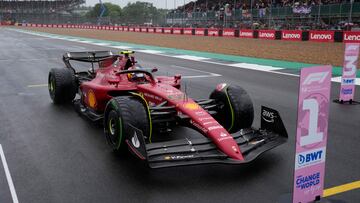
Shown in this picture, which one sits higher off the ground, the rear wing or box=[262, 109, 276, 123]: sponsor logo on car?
the rear wing

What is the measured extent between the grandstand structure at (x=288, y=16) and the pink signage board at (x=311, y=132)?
77.7 feet

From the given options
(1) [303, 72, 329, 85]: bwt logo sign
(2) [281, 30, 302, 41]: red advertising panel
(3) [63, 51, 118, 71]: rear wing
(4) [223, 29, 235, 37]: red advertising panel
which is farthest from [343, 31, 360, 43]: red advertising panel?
(1) [303, 72, 329, 85]: bwt logo sign

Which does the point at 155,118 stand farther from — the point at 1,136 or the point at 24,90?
the point at 24,90

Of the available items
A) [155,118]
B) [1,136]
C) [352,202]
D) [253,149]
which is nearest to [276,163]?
[253,149]

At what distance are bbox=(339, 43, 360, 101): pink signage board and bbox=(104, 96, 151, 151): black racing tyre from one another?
5442 millimetres

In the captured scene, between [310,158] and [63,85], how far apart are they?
6209mm

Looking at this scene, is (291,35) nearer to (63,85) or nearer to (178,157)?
(63,85)

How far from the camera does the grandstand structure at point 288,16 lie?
26094mm

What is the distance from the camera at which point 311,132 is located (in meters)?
3.50

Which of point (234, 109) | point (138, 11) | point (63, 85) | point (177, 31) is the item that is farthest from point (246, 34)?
point (138, 11)

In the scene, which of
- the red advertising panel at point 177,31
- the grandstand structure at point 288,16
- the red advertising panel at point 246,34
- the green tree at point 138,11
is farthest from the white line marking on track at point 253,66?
the green tree at point 138,11

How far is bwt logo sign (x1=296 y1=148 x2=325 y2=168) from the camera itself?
11.5ft

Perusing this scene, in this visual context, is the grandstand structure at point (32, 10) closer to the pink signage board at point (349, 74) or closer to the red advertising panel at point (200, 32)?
the red advertising panel at point (200, 32)

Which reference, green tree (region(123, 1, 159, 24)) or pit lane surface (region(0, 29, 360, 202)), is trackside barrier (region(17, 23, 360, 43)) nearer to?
pit lane surface (region(0, 29, 360, 202))
